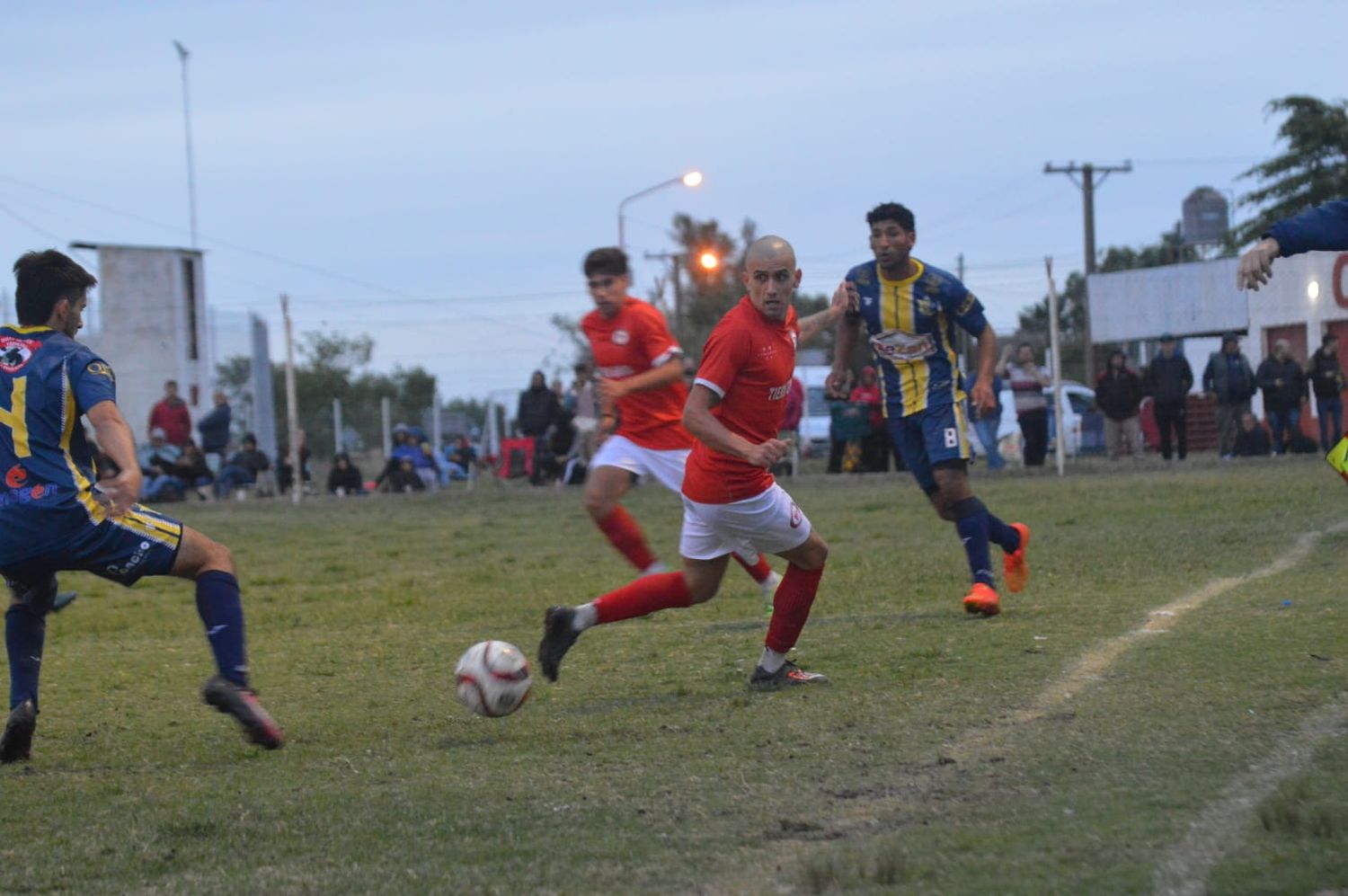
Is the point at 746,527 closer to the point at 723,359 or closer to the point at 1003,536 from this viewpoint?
the point at 723,359

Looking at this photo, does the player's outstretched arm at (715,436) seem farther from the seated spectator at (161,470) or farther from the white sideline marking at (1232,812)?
the seated spectator at (161,470)

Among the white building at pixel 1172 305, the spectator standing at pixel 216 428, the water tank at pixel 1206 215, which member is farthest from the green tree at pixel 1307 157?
the spectator standing at pixel 216 428

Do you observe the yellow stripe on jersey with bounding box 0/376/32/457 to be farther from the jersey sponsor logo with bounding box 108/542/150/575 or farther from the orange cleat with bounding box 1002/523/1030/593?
the orange cleat with bounding box 1002/523/1030/593

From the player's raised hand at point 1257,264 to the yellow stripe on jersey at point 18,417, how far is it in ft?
13.4

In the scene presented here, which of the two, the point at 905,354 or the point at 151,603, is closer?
the point at 905,354

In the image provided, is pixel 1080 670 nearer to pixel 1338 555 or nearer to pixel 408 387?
pixel 1338 555

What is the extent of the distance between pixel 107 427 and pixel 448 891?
7.46 feet

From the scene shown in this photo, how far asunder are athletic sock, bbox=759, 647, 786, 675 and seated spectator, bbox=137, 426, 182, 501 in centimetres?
1948

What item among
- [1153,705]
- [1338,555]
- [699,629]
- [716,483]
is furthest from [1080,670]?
[1338,555]

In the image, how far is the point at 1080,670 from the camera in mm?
6449

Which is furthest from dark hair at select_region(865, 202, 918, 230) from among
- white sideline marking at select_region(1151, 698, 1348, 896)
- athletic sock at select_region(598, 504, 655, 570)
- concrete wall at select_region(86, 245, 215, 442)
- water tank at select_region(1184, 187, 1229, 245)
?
water tank at select_region(1184, 187, 1229, 245)

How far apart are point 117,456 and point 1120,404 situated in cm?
1882

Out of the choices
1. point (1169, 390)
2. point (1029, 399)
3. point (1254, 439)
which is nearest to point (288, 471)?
point (1029, 399)

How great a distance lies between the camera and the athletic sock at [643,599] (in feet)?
21.9
